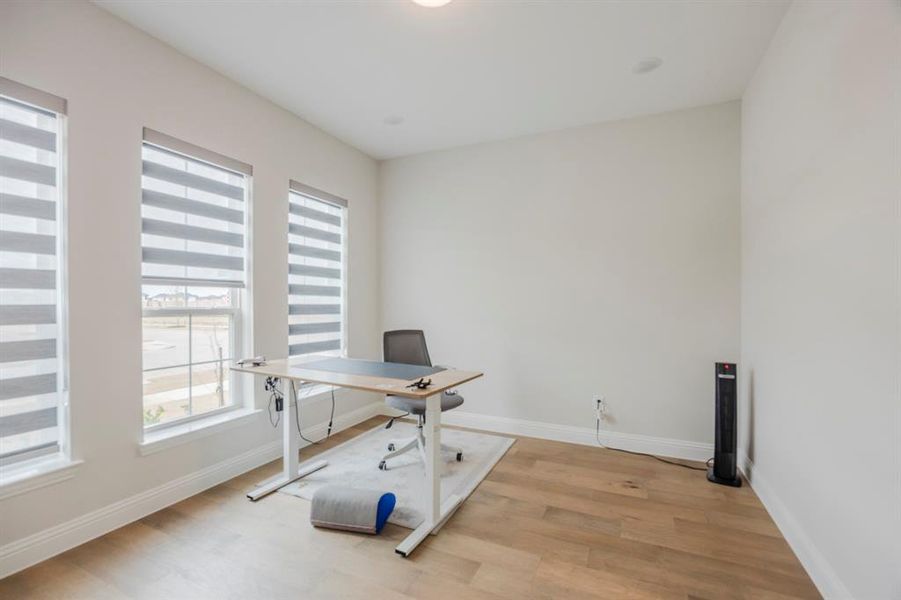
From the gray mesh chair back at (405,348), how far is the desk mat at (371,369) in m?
0.51

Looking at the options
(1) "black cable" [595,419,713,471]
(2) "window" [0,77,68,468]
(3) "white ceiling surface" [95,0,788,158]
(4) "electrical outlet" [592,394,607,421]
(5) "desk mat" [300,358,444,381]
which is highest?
(3) "white ceiling surface" [95,0,788,158]

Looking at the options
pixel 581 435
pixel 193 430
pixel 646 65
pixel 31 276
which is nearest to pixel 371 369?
pixel 193 430

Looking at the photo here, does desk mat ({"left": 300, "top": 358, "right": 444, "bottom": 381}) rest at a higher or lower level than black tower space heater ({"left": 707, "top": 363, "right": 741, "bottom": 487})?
higher

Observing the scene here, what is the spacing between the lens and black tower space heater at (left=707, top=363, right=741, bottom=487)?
106 inches

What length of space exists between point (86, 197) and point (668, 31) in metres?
3.39

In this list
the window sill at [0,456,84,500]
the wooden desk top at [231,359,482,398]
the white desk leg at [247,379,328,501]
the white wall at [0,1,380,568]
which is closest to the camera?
the window sill at [0,456,84,500]

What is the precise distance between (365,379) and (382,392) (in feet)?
1.14

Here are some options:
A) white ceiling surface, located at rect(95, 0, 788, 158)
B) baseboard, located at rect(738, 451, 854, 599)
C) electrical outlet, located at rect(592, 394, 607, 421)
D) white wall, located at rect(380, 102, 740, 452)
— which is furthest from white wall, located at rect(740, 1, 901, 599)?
electrical outlet, located at rect(592, 394, 607, 421)

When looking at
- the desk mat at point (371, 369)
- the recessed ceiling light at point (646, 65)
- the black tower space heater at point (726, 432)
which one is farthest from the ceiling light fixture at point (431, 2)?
the black tower space heater at point (726, 432)

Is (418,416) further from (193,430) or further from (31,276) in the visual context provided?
(31,276)

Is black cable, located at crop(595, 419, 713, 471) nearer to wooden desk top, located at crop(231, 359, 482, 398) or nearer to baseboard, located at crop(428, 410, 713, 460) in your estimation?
baseboard, located at crop(428, 410, 713, 460)

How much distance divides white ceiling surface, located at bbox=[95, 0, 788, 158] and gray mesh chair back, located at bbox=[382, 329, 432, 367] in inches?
75.8

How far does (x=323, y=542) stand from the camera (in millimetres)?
2033

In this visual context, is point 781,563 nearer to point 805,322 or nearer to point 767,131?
point 805,322
